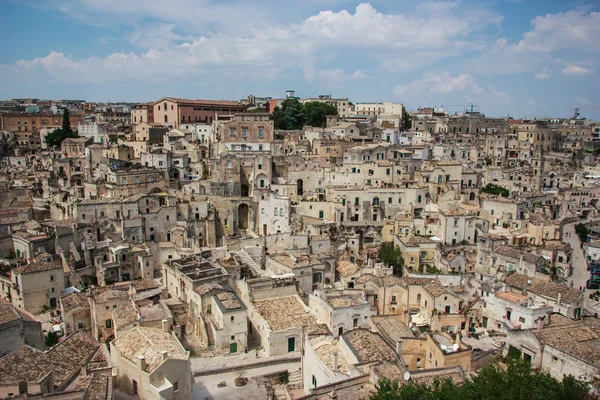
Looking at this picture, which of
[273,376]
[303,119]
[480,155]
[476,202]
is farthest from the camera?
[303,119]

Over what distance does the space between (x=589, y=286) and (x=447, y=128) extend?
43.7m

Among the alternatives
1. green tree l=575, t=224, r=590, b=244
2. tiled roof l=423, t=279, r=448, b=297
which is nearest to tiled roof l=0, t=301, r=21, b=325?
tiled roof l=423, t=279, r=448, b=297

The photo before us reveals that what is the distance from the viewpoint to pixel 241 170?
48.3 meters

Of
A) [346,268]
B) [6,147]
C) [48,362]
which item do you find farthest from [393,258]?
[6,147]

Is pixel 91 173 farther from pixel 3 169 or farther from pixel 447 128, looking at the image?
pixel 447 128

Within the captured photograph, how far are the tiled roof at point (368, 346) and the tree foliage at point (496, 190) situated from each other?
1224 inches

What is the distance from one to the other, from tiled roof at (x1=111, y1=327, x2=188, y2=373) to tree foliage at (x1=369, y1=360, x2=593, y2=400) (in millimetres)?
8357

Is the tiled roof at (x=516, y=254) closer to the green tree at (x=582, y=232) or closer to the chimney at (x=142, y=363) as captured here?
the green tree at (x=582, y=232)

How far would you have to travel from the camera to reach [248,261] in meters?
35.7

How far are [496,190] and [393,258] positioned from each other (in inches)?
704

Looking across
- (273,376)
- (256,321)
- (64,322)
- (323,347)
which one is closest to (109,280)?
(64,322)

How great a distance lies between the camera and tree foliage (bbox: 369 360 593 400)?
52.6ft

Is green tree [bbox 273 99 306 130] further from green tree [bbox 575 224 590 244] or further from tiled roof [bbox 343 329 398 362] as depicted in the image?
tiled roof [bbox 343 329 398 362]

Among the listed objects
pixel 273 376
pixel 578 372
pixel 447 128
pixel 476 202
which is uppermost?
pixel 447 128
